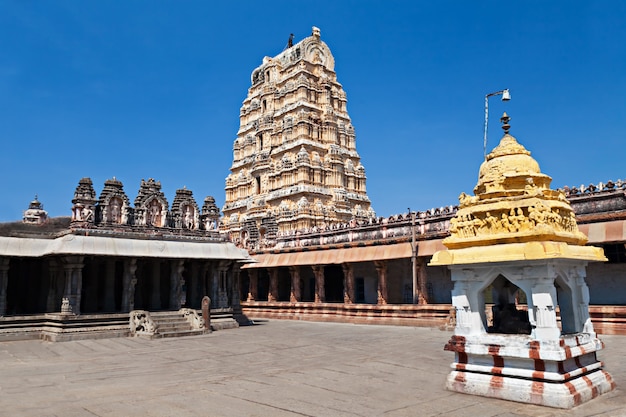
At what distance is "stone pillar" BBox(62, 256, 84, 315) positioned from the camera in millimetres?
19453

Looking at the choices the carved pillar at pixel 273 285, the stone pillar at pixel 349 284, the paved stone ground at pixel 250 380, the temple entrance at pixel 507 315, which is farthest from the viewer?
the carved pillar at pixel 273 285

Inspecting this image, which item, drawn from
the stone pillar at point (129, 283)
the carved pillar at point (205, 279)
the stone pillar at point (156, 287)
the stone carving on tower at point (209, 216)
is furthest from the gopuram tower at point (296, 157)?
the stone pillar at point (129, 283)

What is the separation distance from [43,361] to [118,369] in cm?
322

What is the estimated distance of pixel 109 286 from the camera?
73.2ft

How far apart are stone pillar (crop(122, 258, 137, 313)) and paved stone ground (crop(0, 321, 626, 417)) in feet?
11.6

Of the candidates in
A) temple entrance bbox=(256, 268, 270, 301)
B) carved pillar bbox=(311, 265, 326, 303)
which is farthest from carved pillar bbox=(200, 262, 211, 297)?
temple entrance bbox=(256, 268, 270, 301)

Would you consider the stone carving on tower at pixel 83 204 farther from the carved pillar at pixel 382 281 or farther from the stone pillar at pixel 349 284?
the carved pillar at pixel 382 281

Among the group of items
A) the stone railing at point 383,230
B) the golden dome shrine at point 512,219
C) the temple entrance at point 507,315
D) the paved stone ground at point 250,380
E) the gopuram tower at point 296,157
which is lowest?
the paved stone ground at point 250,380

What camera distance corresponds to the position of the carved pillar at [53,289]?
66.3 feet

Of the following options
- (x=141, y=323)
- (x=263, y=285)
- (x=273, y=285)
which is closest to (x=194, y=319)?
(x=141, y=323)

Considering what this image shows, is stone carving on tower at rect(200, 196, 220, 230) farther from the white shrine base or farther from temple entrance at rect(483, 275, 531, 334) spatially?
the white shrine base

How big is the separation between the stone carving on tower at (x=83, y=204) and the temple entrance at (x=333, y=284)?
15941mm

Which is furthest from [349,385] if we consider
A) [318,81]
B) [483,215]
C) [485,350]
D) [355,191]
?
[318,81]

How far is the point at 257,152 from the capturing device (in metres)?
56.4
